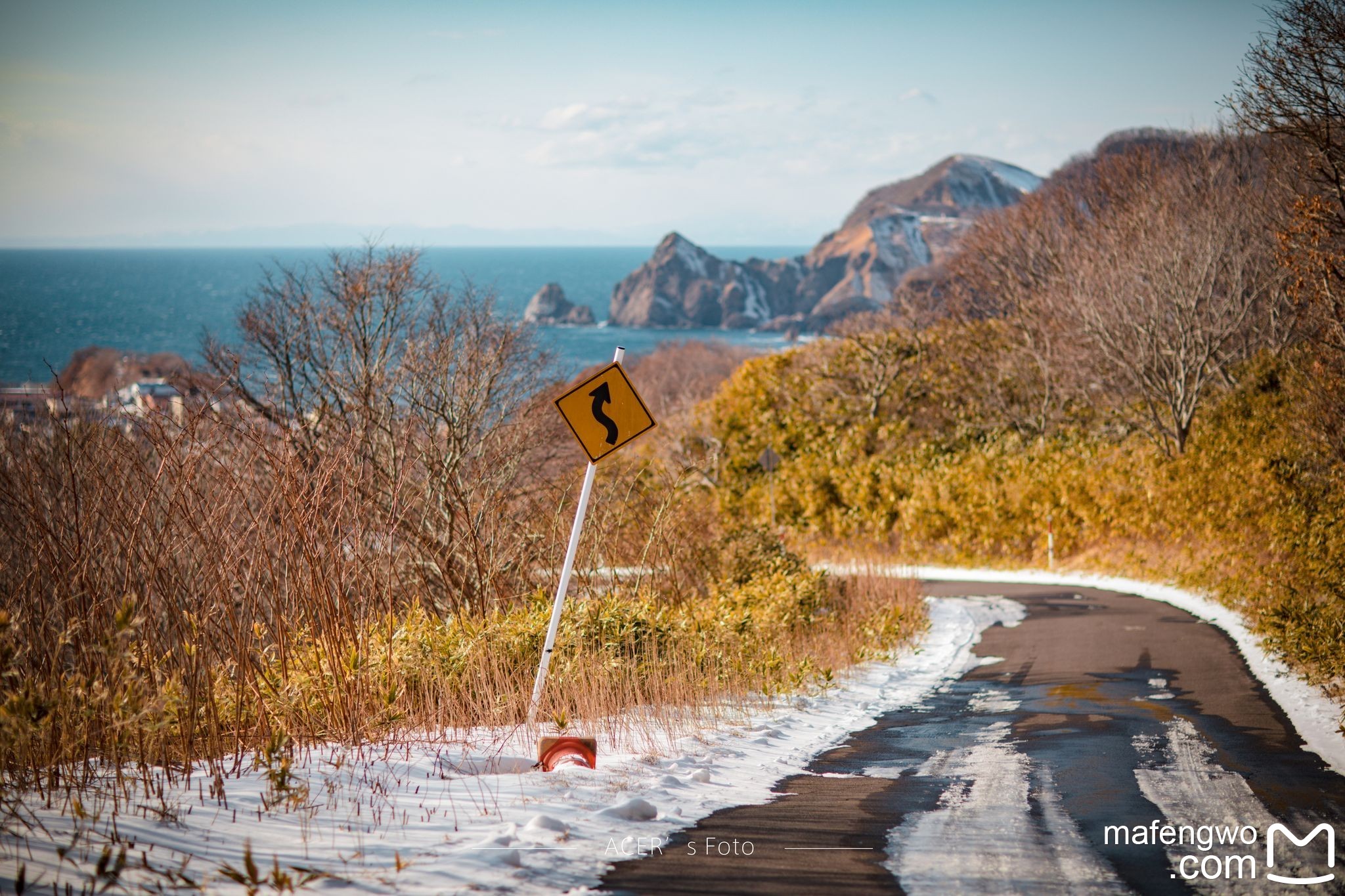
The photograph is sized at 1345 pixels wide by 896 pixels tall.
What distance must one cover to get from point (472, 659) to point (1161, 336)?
19.1 m

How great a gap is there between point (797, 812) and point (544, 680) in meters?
2.02

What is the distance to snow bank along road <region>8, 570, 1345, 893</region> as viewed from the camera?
434 centimetres

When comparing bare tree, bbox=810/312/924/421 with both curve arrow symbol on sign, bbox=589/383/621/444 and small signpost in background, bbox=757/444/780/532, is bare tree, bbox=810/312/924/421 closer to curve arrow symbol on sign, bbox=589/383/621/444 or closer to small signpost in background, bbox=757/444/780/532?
small signpost in background, bbox=757/444/780/532

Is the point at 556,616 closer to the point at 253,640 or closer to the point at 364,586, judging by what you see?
the point at 364,586

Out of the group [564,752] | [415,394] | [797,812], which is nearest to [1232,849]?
[797,812]

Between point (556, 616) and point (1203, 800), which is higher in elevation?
point (556, 616)

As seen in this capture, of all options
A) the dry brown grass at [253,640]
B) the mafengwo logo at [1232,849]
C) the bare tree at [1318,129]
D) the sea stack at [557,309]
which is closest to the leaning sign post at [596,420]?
the dry brown grass at [253,640]

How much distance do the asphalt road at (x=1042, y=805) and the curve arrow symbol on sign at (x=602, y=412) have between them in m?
2.53

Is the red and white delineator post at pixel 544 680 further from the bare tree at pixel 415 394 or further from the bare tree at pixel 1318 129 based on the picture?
the bare tree at pixel 1318 129

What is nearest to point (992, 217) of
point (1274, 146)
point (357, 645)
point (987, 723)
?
point (1274, 146)

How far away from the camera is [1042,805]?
583cm

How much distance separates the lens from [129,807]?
4672 millimetres

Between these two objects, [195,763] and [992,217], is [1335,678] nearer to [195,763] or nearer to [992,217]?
[195,763]

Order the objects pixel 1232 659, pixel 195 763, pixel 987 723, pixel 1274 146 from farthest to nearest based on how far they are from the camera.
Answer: pixel 1274 146 → pixel 1232 659 → pixel 987 723 → pixel 195 763
